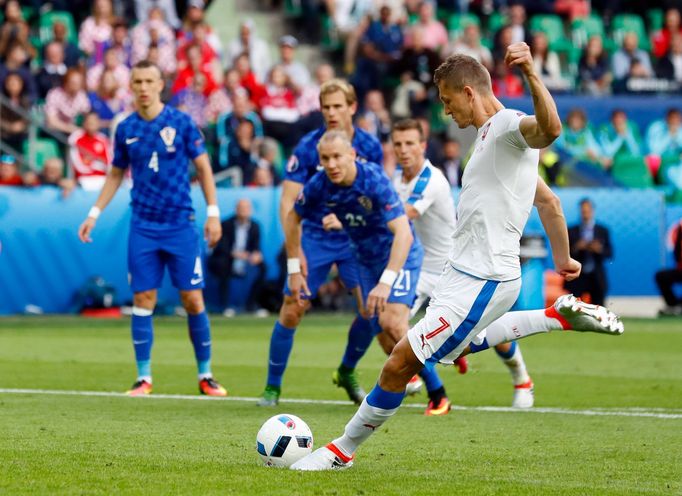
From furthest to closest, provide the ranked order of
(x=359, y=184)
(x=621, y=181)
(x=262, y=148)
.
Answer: (x=621, y=181), (x=262, y=148), (x=359, y=184)

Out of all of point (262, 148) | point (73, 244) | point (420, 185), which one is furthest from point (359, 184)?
point (262, 148)

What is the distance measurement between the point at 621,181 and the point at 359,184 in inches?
618

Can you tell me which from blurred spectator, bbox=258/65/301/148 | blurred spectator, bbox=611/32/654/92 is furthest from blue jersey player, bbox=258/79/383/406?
blurred spectator, bbox=611/32/654/92

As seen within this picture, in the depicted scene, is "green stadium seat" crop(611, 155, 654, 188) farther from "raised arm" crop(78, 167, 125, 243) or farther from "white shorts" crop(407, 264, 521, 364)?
"white shorts" crop(407, 264, 521, 364)

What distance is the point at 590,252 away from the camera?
21422 mm

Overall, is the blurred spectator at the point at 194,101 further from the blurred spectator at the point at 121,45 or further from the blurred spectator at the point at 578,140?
the blurred spectator at the point at 578,140

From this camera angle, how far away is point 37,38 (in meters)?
23.4

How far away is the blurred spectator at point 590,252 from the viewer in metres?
21.4

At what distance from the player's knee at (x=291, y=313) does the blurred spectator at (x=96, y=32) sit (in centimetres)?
1338

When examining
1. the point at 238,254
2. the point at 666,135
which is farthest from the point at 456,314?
the point at 666,135

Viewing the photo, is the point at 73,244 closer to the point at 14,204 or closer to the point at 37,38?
the point at 14,204

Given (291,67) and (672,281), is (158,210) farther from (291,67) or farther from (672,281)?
→ (291,67)

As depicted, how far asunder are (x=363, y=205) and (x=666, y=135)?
56.2ft

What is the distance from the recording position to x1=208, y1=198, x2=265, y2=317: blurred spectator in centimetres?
2075
